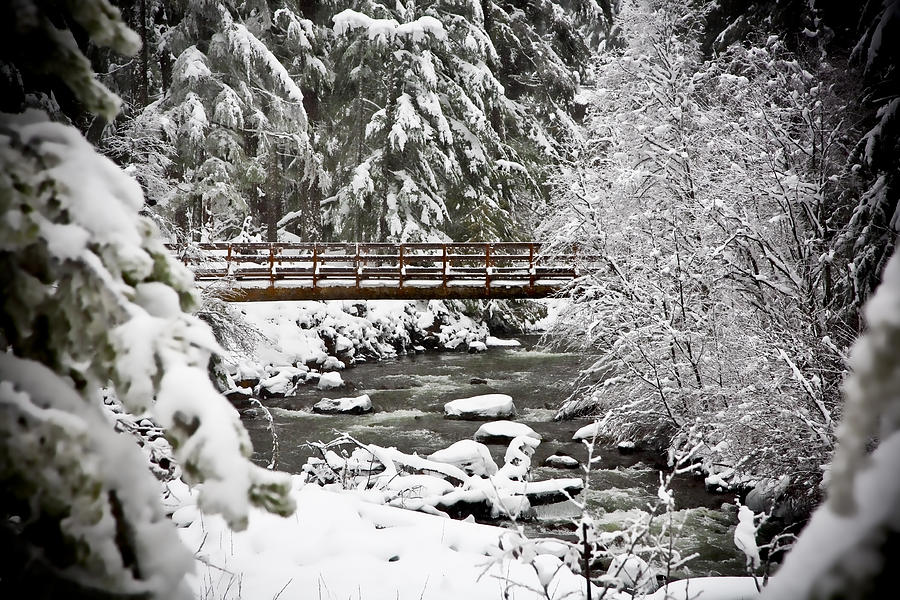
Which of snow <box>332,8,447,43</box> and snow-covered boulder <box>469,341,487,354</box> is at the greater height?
snow <box>332,8,447,43</box>

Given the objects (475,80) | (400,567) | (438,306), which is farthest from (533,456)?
(475,80)

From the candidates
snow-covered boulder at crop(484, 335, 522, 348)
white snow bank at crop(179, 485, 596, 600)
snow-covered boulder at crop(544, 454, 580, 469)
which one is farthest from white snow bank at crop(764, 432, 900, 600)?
snow-covered boulder at crop(484, 335, 522, 348)

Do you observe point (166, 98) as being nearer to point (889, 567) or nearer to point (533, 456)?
point (533, 456)

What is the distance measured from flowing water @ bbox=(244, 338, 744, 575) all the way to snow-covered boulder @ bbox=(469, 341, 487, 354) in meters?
0.33

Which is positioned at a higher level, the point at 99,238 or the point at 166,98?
the point at 166,98

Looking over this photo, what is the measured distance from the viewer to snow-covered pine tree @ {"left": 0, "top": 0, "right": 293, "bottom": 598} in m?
1.00

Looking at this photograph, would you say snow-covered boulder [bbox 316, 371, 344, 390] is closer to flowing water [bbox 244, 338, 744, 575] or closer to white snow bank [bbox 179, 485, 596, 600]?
flowing water [bbox 244, 338, 744, 575]

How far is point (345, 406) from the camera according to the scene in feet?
37.3

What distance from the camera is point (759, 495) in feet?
21.9

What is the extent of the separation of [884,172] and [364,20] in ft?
55.0

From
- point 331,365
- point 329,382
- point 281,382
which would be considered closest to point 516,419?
point 329,382

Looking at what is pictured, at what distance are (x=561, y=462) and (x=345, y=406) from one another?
15.6 ft

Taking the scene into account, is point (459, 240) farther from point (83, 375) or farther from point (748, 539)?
point (83, 375)

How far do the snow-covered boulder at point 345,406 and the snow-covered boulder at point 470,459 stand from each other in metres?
3.64
